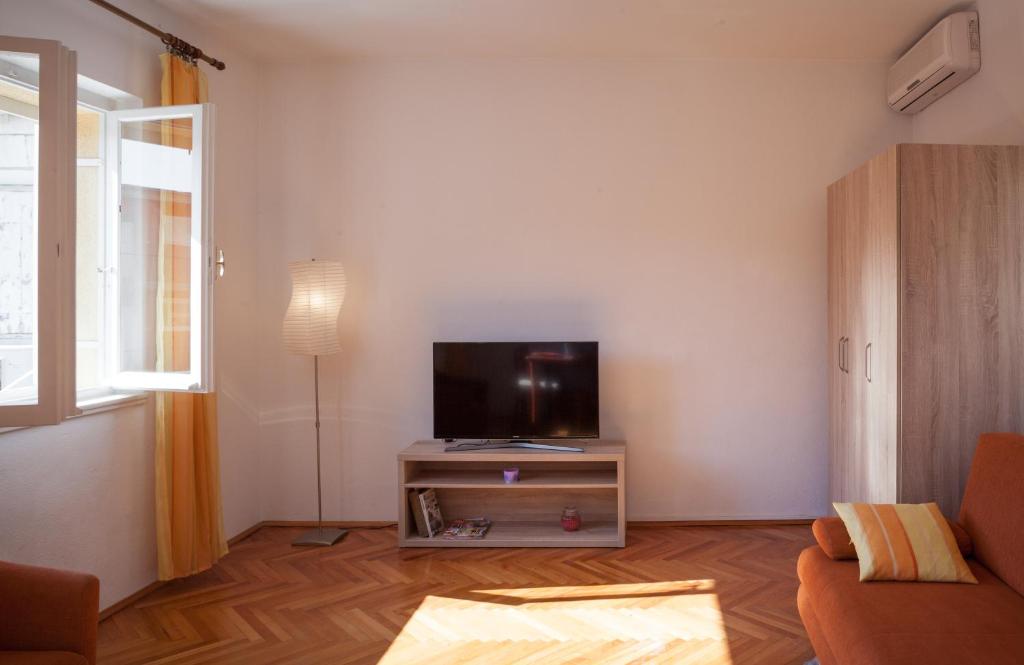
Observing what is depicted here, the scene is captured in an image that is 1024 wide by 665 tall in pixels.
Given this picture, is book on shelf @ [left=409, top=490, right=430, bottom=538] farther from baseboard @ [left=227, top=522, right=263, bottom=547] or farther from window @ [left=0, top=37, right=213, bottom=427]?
window @ [left=0, top=37, right=213, bottom=427]

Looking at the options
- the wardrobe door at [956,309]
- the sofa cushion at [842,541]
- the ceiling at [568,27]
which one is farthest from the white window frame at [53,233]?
the wardrobe door at [956,309]

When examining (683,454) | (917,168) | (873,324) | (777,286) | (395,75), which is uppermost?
(395,75)

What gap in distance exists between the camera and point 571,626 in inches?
108

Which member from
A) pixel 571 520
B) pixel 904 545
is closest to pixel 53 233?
pixel 571 520

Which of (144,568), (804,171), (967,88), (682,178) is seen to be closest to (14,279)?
(144,568)

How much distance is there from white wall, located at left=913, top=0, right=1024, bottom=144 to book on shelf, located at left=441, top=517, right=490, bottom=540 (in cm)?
328

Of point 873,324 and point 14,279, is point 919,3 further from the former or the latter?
point 14,279

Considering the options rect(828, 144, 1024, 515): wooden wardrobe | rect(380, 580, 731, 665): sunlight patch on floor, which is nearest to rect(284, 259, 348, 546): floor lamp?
rect(380, 580, 731, 665): sunlight patch on floor

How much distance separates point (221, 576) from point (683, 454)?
264 centimetres

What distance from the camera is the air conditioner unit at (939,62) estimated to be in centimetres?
329

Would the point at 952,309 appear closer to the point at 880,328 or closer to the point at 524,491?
the point at 880,328

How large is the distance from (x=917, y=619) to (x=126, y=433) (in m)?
3.12

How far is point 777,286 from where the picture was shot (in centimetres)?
403

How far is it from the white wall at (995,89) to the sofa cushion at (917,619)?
6.90 ft
